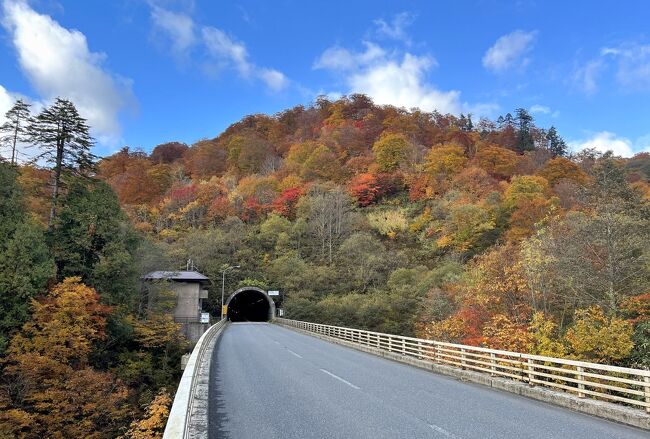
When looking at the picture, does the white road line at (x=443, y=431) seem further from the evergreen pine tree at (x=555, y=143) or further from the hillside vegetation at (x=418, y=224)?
the evergreen pine tree at (x=555, y=143)

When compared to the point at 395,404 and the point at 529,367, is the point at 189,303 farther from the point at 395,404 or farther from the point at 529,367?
the point at 395,404

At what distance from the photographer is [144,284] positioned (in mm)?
38594

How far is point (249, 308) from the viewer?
79.4m

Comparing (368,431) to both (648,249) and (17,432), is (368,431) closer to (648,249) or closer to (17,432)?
(648,249)

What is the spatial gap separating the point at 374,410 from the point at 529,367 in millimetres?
5147

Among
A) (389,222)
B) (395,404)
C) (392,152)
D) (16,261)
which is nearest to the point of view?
(395,404)

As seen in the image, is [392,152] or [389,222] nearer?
[389,222]

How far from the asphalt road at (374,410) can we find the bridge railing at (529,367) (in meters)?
0.78

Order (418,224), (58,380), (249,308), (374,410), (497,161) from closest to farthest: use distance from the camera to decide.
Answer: (374,410) < (58,380) < (418,224) < (497,161) < (249,308)

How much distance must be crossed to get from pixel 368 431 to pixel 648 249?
16874 millimetres

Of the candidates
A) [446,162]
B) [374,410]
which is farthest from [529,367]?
[446,162]

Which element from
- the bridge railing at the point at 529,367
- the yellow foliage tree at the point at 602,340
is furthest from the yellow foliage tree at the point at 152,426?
the yellow foliage tree at the point at 602,340

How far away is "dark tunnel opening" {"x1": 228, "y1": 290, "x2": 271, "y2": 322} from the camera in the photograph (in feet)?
236

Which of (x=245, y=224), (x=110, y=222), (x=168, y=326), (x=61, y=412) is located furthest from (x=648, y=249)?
(x=245, y=224)
